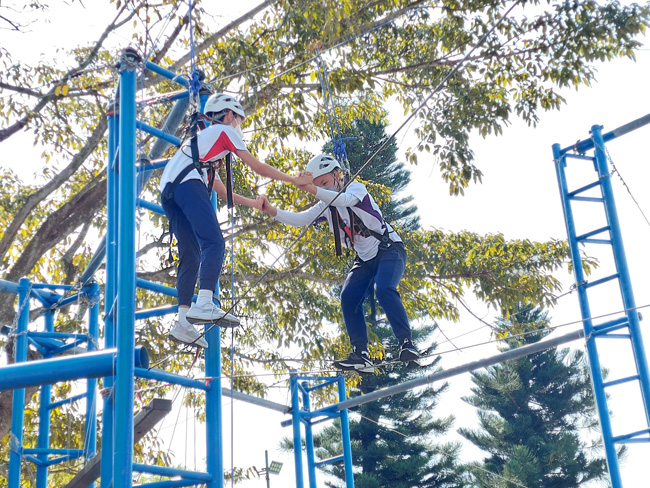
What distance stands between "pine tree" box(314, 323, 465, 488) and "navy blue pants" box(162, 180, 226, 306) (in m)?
19.2

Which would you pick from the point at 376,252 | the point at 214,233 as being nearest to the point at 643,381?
the point at 376,252

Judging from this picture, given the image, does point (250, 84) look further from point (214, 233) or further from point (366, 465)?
point (366, 465)

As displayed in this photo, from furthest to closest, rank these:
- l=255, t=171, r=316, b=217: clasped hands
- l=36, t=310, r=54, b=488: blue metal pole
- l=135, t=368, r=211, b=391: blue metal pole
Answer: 1. l=36, t=310, r=54, b=488: blue metal pole
2. l=255, t=171, r=316, b=217: clasped hands
3. l=135, t=368, r=211, b=391: blue metal pole

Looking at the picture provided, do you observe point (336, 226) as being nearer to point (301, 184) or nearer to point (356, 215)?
point (356, 215)

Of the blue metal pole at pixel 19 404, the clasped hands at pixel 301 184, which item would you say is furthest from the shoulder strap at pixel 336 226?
the blue metal pole at pixel 19 404

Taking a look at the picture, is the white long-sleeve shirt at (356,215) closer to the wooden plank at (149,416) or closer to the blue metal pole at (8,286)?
the wooden plank at (149,416)

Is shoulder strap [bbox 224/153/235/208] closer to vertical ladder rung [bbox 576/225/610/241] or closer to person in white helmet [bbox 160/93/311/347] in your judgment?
person in white helmet [bbox 160/93/311/347]

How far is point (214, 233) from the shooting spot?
444 centimetres

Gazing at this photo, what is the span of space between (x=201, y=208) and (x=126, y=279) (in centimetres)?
95

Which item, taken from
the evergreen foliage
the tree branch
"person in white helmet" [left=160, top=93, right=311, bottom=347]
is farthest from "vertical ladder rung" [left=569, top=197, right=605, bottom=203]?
the evergreen foliage

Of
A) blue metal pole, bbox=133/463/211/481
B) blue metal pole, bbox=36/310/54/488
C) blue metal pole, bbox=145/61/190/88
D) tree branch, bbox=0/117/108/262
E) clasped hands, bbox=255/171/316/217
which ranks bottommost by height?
blue metal pole, bbox=133/463/211/481

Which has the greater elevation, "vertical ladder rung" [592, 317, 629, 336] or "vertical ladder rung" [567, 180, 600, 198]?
"vertical ladder rung" [567, 180, 600, 198]

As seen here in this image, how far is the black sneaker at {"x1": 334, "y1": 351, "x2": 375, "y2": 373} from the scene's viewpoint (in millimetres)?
5309

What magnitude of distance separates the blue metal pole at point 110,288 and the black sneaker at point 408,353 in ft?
6.11
